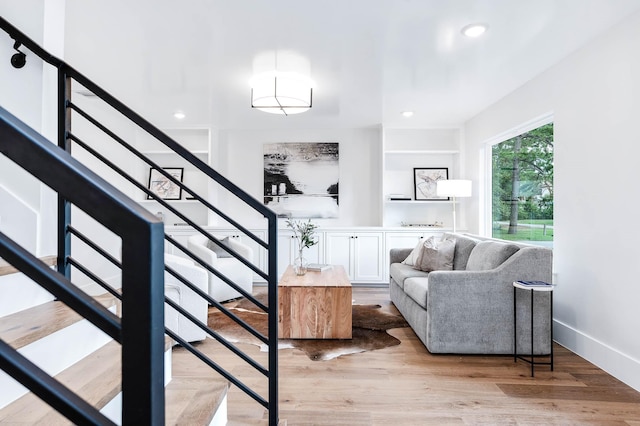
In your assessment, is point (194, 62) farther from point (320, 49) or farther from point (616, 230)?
point (616, 230)

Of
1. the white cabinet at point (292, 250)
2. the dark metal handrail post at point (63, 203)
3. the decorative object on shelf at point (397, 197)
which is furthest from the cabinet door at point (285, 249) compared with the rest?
the dark metal handrail post at point (63, 203)

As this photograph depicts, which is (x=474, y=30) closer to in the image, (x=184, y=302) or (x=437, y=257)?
(x=437, y=257)

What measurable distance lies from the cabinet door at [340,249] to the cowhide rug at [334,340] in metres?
1.18

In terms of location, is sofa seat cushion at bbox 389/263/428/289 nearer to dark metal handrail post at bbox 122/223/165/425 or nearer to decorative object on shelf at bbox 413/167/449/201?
decorative object on shelf at bbox 413/167/449/201

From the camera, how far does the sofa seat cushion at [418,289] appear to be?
309 cm

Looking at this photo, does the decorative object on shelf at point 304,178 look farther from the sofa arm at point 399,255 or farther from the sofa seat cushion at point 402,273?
the sofa seat cushion at point 402,273

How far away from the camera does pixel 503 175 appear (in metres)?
4.52

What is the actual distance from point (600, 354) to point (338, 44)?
2.93 metres

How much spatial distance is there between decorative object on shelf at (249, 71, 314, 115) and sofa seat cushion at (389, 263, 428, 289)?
1.94m

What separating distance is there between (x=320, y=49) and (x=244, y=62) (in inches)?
27.4

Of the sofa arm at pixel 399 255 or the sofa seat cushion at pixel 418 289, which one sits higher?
the sofa arm at pixel 399 255

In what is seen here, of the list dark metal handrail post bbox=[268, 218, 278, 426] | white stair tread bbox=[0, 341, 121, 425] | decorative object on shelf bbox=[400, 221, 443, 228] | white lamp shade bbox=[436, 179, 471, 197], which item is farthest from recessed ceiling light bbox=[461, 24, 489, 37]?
decorative object on shelf bbox=[400, 221, 443, 228]

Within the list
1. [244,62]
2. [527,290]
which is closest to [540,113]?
[527,290]

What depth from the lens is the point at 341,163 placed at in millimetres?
5930
